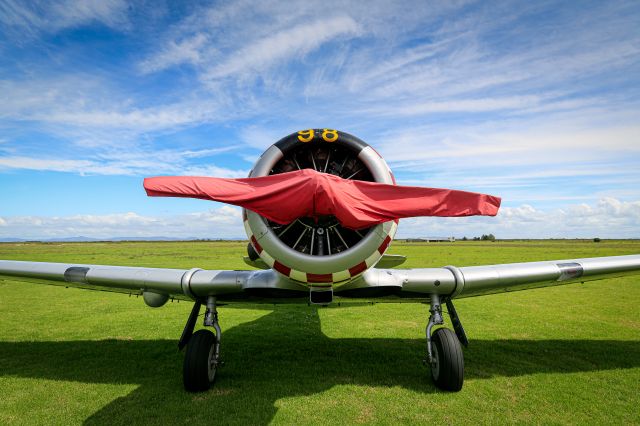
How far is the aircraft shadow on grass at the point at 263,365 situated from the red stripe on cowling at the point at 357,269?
1932 mm

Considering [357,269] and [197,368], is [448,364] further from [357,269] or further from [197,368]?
[197,368]

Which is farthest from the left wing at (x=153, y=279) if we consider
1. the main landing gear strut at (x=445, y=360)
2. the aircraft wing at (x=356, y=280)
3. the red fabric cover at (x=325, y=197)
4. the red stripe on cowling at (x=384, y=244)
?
the main landing gear strut at (x=445, y=360)

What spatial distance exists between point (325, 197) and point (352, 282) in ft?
5.08

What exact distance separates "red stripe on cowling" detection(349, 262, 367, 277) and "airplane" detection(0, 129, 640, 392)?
0.6 inches

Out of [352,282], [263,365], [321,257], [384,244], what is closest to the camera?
[321,257]

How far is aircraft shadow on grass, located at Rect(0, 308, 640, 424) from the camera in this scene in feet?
15.0

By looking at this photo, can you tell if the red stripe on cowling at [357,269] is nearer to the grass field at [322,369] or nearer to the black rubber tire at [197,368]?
the grass field at [322,369]

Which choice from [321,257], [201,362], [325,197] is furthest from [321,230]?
[201,362]

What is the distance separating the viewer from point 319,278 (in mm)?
4227

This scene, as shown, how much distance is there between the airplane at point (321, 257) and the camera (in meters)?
3.80

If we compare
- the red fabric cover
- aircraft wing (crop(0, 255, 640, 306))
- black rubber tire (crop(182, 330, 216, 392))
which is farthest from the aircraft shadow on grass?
the red fabric cover

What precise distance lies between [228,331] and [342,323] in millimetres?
2931

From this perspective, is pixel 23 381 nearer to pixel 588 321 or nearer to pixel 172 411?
pixel 172 411

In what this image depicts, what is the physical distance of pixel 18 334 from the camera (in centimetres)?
831
